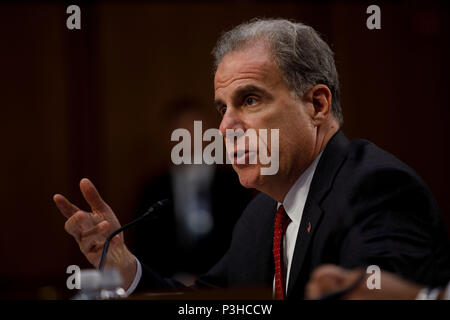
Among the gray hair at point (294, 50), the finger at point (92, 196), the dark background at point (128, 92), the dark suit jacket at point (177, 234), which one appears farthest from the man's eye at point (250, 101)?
the dark background at point (128, 92)

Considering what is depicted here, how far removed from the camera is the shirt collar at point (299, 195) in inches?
63.8

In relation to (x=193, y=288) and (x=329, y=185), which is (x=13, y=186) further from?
(x=329, y=185)

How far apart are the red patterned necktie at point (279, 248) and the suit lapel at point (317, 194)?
0.33 feet

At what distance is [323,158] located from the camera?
1.58 meters

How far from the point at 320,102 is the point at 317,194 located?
0.31 meters

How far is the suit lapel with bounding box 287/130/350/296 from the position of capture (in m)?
1.45

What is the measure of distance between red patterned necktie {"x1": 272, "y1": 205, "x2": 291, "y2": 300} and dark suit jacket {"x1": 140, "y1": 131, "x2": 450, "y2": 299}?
0.07 m

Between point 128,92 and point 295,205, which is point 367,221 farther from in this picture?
point 128,92

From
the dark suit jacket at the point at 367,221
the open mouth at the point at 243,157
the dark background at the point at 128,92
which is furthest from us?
the dark background at the point at 128,92

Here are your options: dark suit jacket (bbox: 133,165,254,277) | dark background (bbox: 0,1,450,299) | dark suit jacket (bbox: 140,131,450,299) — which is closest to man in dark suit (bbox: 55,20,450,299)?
dark suit jacket (bbox: 140,131,450,299)

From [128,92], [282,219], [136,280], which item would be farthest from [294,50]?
[128,92]

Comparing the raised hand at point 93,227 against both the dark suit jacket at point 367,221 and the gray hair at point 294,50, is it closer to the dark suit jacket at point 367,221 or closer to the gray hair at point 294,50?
the dark suit jacket at point 367,221

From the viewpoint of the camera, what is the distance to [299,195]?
1628mm
